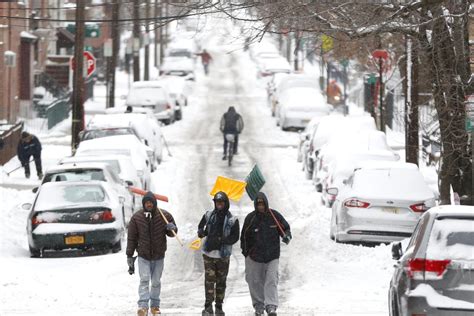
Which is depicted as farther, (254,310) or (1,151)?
(1,151)

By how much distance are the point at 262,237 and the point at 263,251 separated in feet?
0.55

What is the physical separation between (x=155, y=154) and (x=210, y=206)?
7245 millimetres

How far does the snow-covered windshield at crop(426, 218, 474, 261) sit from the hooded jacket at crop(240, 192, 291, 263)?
3.49 metres

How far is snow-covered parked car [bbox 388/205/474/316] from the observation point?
11.8 m

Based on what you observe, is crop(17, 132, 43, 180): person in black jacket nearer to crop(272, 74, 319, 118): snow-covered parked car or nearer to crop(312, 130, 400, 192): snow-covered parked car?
crop(312, 130, 400, 192): snow-covered parked car

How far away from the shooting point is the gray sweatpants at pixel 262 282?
605 inches

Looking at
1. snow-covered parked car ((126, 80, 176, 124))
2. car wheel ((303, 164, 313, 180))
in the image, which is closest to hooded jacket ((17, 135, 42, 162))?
car wheel ((303, 164, 313, 180))

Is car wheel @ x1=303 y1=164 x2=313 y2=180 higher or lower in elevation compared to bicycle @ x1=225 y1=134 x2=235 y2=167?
lower

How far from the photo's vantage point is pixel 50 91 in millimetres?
57625

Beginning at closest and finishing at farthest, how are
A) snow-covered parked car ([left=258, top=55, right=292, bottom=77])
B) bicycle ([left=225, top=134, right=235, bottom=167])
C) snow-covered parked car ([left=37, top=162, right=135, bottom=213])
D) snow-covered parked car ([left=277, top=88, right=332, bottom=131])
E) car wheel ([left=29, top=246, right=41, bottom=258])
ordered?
car wheel ([left=29, top=246, right=41, bottom=258]) → snow-covered parked car ([left=37, top=162, right=135, bottom=213]) → bicycle ([left=225, top=134, right=235, bottom=167]) → snow-covered parked car ([left=277, top=88, right=332, bottom=131]) → snow-covered parked car ([left=258, top=55, right=292, bottom=77])

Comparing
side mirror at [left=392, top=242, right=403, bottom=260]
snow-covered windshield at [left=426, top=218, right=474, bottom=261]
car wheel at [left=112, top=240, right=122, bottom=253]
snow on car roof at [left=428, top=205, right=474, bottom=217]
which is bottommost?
car wheel at [left=112, top=240, right=122, bottom=253]

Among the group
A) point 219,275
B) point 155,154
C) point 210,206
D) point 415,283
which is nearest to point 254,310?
point 219,275

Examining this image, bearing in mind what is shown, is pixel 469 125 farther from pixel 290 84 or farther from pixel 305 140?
pixel 290 84

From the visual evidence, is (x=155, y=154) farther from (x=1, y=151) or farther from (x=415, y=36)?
(x=415, y=36)
